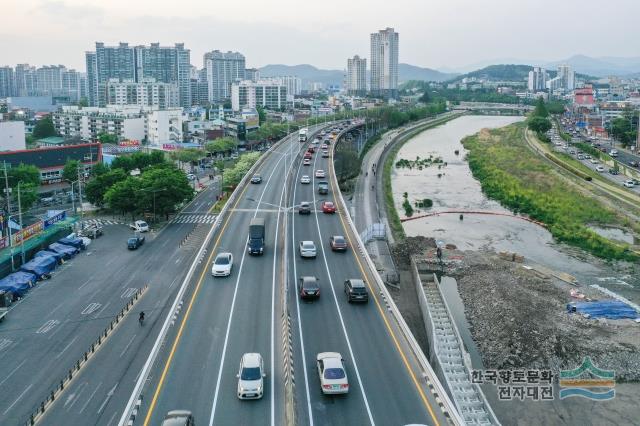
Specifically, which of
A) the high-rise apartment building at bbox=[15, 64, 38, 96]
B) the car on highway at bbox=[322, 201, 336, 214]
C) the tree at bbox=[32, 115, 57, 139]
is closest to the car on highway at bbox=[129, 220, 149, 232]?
the car on highway at bbox=[322, 201, 336, 214]

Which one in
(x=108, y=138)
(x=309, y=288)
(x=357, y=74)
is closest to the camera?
(x=309, y=288)

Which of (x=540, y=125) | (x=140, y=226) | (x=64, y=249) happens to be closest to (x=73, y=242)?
(x=64, y=249)

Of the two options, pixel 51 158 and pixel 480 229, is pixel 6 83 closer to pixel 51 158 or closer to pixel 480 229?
pixel 51 158

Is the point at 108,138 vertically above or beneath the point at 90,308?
above

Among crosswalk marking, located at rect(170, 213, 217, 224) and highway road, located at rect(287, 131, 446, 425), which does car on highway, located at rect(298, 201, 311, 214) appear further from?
crosswalk marking, located at rect(170, 213, 217, 224)

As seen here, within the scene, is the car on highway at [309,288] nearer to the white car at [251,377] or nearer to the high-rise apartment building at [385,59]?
the white car at [251,377]

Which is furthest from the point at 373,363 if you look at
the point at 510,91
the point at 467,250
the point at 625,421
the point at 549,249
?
the point at 510,91

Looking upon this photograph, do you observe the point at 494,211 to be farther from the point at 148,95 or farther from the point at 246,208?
the point at 148,95

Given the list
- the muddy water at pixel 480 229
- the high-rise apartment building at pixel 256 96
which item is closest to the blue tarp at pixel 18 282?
the muddy water at pixel 480 229
